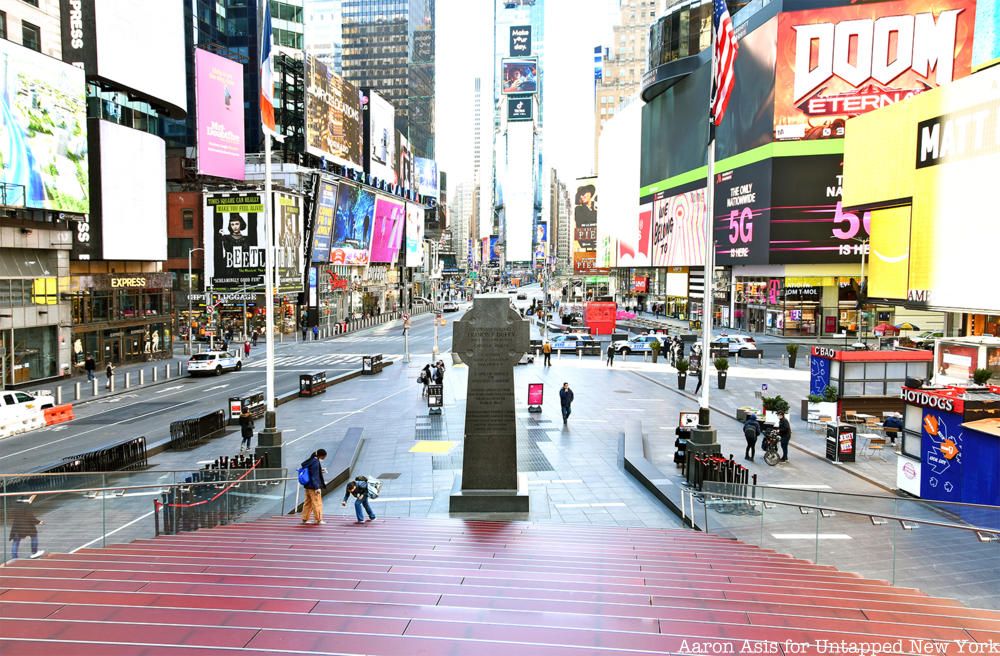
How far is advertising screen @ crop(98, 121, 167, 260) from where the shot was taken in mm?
44594

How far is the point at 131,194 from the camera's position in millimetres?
46844

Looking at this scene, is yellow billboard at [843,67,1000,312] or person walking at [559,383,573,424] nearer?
person walking at [559,383,573,424]

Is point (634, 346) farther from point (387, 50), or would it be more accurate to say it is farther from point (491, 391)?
point (387, 50)

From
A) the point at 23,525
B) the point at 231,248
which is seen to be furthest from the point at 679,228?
the point at 23,525

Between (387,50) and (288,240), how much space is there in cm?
9528

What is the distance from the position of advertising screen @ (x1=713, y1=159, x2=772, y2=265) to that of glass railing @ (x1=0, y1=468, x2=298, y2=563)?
6534 cm

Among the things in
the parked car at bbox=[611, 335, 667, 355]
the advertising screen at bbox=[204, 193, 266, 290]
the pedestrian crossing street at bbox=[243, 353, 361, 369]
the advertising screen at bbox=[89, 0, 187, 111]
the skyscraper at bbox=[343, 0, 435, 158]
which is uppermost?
the skyscraper at bbox=[343, 0, 435, 158]

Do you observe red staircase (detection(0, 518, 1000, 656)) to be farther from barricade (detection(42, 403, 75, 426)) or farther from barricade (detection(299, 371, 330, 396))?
barricade (detection(299, 371, 330, 396))

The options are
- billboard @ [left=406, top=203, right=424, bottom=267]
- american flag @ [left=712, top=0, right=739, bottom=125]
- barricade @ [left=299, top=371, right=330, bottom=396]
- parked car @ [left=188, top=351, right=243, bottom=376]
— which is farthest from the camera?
billboard @ [left=406, top=203, right=424, bottom=267]

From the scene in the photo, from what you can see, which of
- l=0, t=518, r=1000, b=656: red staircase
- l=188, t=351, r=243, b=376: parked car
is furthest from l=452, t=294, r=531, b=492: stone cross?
l=188, t=351, r=243, b=376: parked car

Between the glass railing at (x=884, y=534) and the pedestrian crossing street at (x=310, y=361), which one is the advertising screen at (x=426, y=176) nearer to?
the pedestrian crossing street at (x=310, y=361)

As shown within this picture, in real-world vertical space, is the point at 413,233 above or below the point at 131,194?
above

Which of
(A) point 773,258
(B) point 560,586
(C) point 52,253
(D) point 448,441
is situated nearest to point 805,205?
(A) point 773,258

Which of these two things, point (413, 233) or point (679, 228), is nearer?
point (679, 228)
